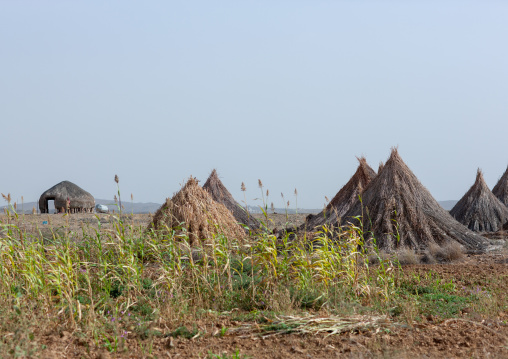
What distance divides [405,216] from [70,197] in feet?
57.9

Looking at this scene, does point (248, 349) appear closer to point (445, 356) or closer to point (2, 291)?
point (445, 356)

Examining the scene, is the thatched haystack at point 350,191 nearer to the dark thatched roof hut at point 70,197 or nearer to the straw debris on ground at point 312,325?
the straw debris on ground at point 312,325

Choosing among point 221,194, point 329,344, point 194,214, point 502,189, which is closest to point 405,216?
point 194,214

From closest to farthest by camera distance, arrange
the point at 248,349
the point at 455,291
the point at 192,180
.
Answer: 1. the point at 248,349
2. the point at 455,291
3. the point at 192,180

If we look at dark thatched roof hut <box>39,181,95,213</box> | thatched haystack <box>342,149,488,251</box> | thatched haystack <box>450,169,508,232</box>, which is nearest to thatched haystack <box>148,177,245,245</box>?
thatched haystack <box>342,149,488,251</box>

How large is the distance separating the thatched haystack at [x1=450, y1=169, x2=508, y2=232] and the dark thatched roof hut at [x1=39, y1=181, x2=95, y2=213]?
51.7ft

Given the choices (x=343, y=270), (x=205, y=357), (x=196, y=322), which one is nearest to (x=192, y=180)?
(x=343, y=270)

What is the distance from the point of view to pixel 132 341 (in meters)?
4.01

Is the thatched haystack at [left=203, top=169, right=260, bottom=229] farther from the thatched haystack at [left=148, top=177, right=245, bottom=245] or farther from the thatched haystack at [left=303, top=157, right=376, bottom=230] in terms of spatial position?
the thatched haystack at [left=148, top=177, right=245, bottom=245]

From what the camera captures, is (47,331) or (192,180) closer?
(47,331)

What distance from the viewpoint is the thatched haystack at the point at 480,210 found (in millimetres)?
15781

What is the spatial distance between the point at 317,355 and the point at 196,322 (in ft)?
3.39

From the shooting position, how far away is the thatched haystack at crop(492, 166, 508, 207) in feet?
59.6

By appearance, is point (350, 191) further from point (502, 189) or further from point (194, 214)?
point (502, 189)
